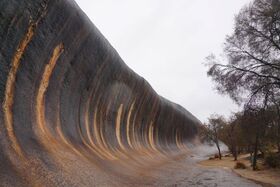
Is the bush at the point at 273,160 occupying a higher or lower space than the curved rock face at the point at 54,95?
lower

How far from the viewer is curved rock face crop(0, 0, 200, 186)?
5.25 metres

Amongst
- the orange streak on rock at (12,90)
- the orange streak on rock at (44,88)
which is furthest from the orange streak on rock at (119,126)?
the orange streak on rock at (12,90)

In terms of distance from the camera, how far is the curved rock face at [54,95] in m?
5.25

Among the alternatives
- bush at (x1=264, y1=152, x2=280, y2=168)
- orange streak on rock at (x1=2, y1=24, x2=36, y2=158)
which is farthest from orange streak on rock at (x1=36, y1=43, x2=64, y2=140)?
bush at (x1=264, y1=152, x2=280, y2=168)

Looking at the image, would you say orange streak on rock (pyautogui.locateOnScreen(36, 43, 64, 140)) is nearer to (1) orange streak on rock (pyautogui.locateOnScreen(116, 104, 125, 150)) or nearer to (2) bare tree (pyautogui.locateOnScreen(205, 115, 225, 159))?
(1) orange streak on rock (pyautogui.locateOnScreen(116, 104, 125, 150))

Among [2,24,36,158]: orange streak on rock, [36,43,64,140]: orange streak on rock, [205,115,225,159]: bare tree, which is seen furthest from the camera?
[205,115,225,159]: bare tree

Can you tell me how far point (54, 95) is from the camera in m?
7.24

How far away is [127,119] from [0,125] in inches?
381

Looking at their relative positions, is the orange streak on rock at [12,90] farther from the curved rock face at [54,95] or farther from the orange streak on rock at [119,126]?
the orange streak on rock at [119,126]

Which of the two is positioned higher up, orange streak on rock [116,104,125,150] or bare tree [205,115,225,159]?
orange streak on rock [116,104,125,150]

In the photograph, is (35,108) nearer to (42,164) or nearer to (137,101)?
(42,164)

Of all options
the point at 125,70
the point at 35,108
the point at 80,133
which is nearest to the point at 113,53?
the point at 125,70

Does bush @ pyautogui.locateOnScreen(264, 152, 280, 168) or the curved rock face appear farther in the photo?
bush @ pyautogui.locateOnScreen(264, 152, 280, 168)

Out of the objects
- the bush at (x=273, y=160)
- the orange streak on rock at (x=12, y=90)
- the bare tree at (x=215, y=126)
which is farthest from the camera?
the bare tree at (x=215, y=126)
